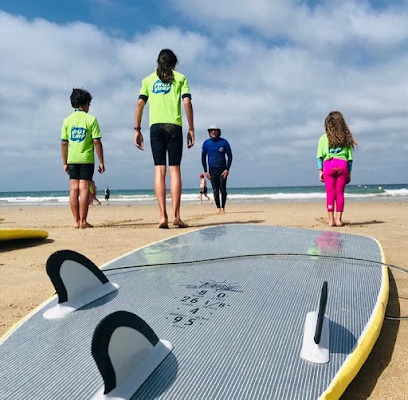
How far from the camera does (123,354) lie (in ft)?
3.22

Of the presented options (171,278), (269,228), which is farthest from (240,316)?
(269,228)

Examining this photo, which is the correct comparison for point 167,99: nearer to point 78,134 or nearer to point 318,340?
point 78,134

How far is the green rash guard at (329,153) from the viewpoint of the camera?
16.2 ft

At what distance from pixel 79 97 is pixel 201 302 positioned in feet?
12.7

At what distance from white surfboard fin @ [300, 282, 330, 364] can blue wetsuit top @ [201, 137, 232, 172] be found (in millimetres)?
6159

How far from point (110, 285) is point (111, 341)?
2.51ft

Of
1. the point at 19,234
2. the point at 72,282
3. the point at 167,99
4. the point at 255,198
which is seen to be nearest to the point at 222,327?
the point at 72,282

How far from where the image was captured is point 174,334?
126 centimetres

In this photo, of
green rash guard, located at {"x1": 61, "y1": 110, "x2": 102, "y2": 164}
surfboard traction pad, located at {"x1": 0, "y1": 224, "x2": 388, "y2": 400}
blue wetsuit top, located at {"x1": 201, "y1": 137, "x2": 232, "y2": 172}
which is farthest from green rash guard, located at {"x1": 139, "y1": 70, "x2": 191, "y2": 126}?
blue wetsuit top, located at {"x1": 201, "y1": 137, "x2": 232, "y2": 172}

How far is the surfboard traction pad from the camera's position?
1.02 metres

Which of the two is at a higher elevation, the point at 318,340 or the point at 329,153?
the point at 329,153

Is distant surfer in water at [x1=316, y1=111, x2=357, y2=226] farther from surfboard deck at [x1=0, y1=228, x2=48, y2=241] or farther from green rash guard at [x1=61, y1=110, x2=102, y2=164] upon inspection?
surfboard deck at [x1=0, y1=228, x2=48, y2=241]

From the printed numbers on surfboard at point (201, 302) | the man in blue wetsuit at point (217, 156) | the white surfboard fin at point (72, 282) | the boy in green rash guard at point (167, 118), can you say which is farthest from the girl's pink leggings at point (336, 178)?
the white surfboard fin at point (72, 282)

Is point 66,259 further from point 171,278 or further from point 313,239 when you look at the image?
point 313,239
